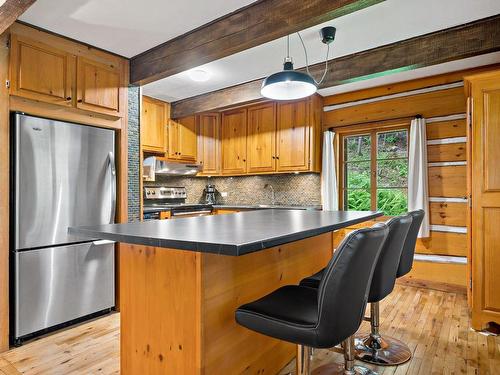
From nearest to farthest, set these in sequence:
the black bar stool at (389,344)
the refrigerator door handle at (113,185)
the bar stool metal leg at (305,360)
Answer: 1. the bar stool metal leg at (305,360)
2. the black bar stool at (389,344)
3. the refrigerator door handle at (113,185)

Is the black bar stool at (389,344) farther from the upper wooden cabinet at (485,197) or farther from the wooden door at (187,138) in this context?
the wooden door at (187,138)

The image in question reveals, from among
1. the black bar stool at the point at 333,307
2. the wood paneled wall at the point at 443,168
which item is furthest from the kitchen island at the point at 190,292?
the wood paneled wall at the point at 443,168

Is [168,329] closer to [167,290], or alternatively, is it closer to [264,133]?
[167,290]

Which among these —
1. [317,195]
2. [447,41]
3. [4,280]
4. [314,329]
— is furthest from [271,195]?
[314,329]

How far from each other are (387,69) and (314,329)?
2.65 m

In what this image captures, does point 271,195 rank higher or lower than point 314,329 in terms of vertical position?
higher

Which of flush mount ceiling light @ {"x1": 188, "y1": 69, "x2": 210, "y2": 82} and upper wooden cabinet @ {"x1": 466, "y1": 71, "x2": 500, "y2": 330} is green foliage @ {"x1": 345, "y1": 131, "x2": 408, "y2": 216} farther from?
flush mount ceiling light @ {"x1": 188, "y1": 69, "x2": 210, "y2": 82}

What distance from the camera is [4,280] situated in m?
A: 2.32

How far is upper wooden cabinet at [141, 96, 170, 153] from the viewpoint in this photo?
443cm

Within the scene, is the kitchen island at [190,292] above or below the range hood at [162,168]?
below

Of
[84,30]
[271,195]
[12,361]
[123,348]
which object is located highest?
[84,30]

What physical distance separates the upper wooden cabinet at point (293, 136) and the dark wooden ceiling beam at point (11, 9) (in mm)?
3245

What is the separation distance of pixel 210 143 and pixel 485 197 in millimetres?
→ 3786

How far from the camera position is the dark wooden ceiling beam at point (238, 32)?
6.49 ft
